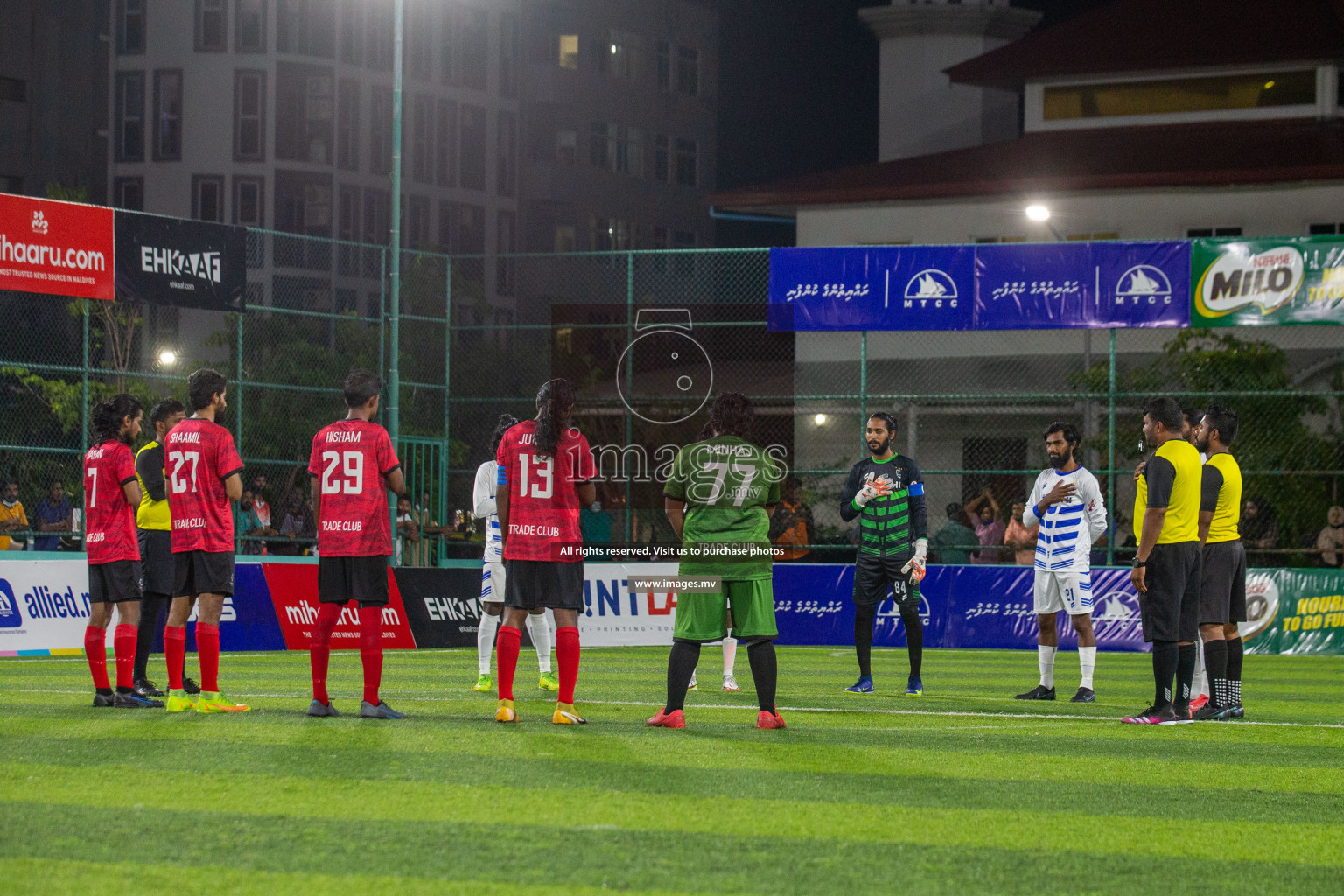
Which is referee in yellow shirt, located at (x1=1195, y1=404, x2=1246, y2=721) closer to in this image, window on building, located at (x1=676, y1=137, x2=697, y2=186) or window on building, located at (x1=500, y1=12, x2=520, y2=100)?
window on building, located at (x1=500, y1=12, x2=520, y2=100)

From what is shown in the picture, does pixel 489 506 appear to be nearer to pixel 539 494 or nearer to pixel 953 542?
pixel 539 494

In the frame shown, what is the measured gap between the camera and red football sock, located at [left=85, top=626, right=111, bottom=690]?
385 inches

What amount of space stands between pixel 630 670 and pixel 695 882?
933cm

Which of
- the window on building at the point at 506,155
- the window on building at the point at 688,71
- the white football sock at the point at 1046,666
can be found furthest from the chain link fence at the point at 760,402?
the window on building at the point at 688,71

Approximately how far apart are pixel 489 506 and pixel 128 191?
43080 millimetres

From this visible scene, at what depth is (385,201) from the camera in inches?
2121

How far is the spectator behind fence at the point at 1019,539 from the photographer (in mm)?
20000

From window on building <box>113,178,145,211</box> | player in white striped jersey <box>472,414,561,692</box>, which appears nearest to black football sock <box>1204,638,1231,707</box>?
player in white striped jersey <box>472,414,561,692</box>

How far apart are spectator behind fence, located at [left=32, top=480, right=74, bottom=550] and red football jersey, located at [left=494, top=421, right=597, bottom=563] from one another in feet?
39.6

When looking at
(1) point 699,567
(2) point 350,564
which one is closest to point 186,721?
(2) point 350,564

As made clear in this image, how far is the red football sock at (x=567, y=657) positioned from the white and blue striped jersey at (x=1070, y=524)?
4455 mm

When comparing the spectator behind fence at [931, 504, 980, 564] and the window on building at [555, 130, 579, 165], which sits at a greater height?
the window on building at [555, 130, 579, 165]

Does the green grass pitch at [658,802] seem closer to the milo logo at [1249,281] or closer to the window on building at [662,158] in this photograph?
the milo logo at [1249,281]

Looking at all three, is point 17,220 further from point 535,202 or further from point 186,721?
point 535,202
